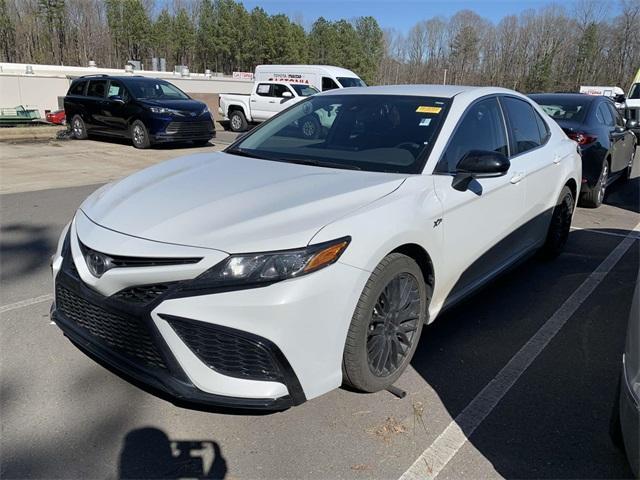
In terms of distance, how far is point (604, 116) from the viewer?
26.6 ft

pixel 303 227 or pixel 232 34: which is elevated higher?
pixel 232 34

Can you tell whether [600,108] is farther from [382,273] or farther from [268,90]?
[268,90]

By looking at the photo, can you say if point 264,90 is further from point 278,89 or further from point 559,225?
point 559,225

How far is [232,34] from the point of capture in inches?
2699

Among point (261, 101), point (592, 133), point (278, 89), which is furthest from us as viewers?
point (261, 101)

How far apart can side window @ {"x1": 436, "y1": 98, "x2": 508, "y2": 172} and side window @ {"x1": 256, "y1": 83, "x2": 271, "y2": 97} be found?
1621 centimetres

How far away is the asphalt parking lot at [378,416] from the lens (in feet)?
7.73

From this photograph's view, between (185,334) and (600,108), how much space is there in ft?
25.9

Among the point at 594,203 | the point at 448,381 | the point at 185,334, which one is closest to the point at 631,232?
the point at 594,203

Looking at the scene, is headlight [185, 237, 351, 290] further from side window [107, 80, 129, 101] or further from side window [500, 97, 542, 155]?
side window [107, 80, 129, 101]

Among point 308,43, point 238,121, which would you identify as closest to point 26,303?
point 238,121

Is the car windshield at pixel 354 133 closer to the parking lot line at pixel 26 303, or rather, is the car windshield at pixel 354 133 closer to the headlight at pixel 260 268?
the headlight at pixel 260 268

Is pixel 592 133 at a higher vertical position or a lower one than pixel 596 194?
higher

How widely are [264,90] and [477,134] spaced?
1681cm
